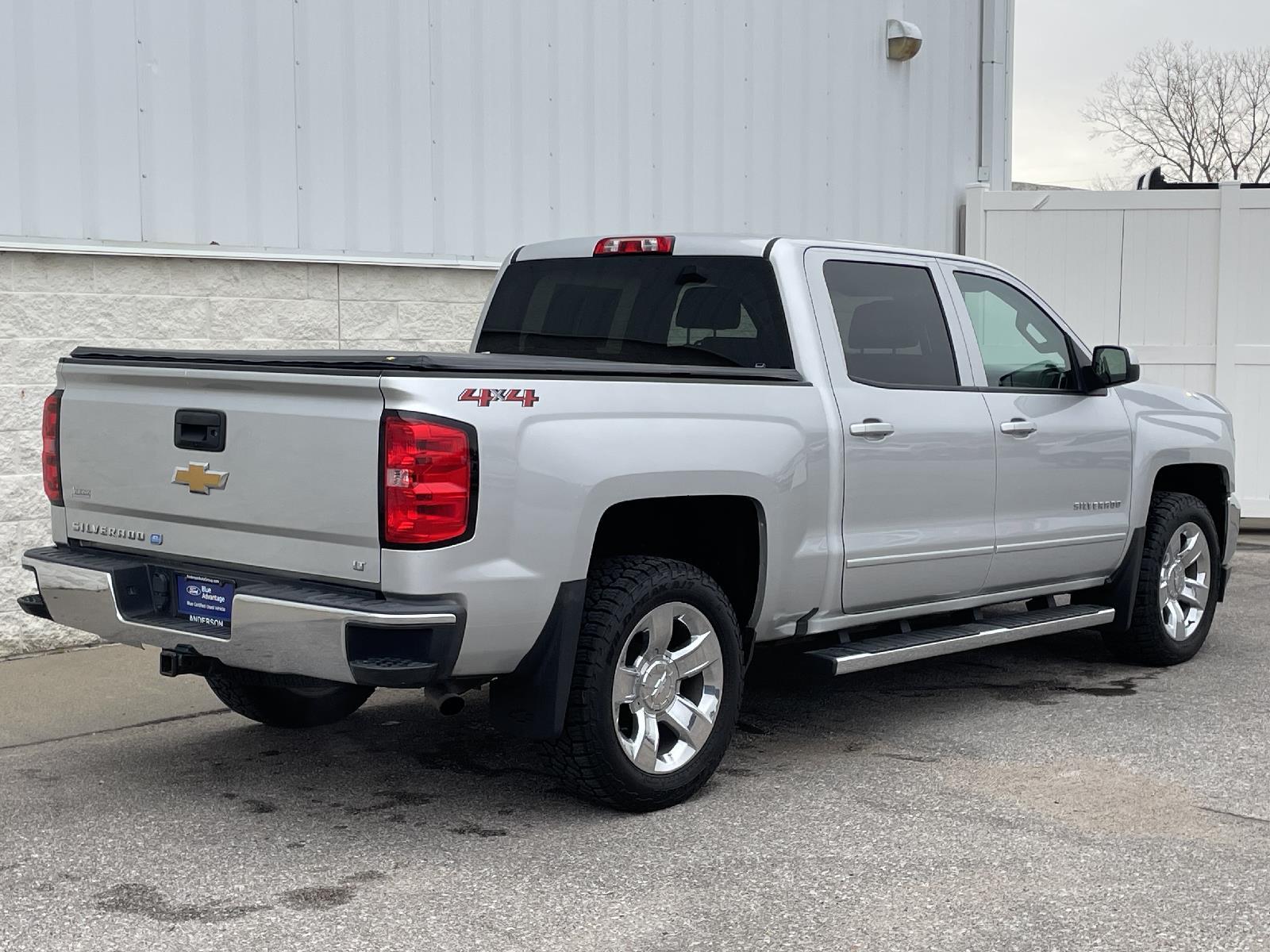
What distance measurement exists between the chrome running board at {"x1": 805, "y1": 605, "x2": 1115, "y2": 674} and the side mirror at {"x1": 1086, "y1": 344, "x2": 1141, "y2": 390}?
40.4 inches

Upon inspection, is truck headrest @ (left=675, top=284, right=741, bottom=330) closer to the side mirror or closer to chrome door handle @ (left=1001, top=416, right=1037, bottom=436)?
chrome door handle @ (left=1001, top=416, right=1037, bottom=436)

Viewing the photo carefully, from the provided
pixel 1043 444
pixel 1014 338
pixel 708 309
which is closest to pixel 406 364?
pixel 708 309

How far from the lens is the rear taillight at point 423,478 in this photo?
4.27 meters

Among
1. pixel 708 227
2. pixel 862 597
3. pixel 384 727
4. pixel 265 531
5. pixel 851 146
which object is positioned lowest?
pixel 384 727

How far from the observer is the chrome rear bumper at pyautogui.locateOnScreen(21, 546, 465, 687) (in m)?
4.29

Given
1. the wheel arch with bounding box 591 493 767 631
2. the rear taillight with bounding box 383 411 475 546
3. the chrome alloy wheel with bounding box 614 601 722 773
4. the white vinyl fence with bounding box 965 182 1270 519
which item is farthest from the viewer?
the white vinyl fence with bounding box 965 182 1270 519

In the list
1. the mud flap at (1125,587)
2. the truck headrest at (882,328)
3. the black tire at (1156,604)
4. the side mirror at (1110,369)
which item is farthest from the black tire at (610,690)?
the black tire at (1156,604)

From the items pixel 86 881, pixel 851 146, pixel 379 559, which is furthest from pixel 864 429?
pixel 851 146

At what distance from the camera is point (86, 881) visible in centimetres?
432

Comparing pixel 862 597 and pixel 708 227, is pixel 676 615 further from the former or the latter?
pixel 708 227

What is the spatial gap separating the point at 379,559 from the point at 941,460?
8.28ft

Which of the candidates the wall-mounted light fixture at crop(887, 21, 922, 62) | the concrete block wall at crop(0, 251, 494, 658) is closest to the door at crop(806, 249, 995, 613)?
the concrete block wall at crop(0, 251, 494, 658)

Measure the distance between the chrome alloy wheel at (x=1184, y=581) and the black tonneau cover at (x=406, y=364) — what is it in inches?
114

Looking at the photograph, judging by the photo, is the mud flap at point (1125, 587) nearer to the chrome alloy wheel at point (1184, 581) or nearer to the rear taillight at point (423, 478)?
the chrome alloy wheel at point (1184, 581)
